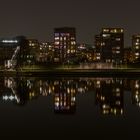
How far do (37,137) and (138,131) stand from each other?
4.47 m

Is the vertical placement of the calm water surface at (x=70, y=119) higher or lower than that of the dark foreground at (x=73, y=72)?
higher

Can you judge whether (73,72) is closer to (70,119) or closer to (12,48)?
(12,48)

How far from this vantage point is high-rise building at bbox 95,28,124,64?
531 ft

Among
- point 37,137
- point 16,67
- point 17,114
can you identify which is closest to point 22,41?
point 16,67

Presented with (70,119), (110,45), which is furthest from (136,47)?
(70,119)

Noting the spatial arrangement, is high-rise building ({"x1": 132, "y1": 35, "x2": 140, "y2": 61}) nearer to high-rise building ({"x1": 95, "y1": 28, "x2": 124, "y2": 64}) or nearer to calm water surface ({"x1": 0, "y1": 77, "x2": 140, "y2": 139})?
high-rise building ({"x1": 95, "y1": 28, "x2": 124, "y2": 64})

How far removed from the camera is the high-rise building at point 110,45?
162 meters

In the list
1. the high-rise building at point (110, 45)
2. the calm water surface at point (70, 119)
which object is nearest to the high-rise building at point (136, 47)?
the high-rise building at point (110, 45)

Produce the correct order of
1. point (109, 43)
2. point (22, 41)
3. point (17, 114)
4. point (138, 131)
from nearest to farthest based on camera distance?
point (138, 131), point (17, 114), point (22, 41), point (109, 43)

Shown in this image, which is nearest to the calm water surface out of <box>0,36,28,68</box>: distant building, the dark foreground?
the dark foreground

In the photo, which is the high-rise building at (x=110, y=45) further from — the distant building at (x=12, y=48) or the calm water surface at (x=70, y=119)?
the calm water surface at (x=70, y=119)

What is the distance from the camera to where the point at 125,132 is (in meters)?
20.9

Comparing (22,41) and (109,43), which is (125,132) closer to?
(22,41)

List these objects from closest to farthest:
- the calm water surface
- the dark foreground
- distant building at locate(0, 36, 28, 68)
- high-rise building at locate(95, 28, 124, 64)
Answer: the calm water surface < the dark foreground < distant building at locate(0, 36, 28, 68) < high-rise building at locate(95, 28, 124, 64)
